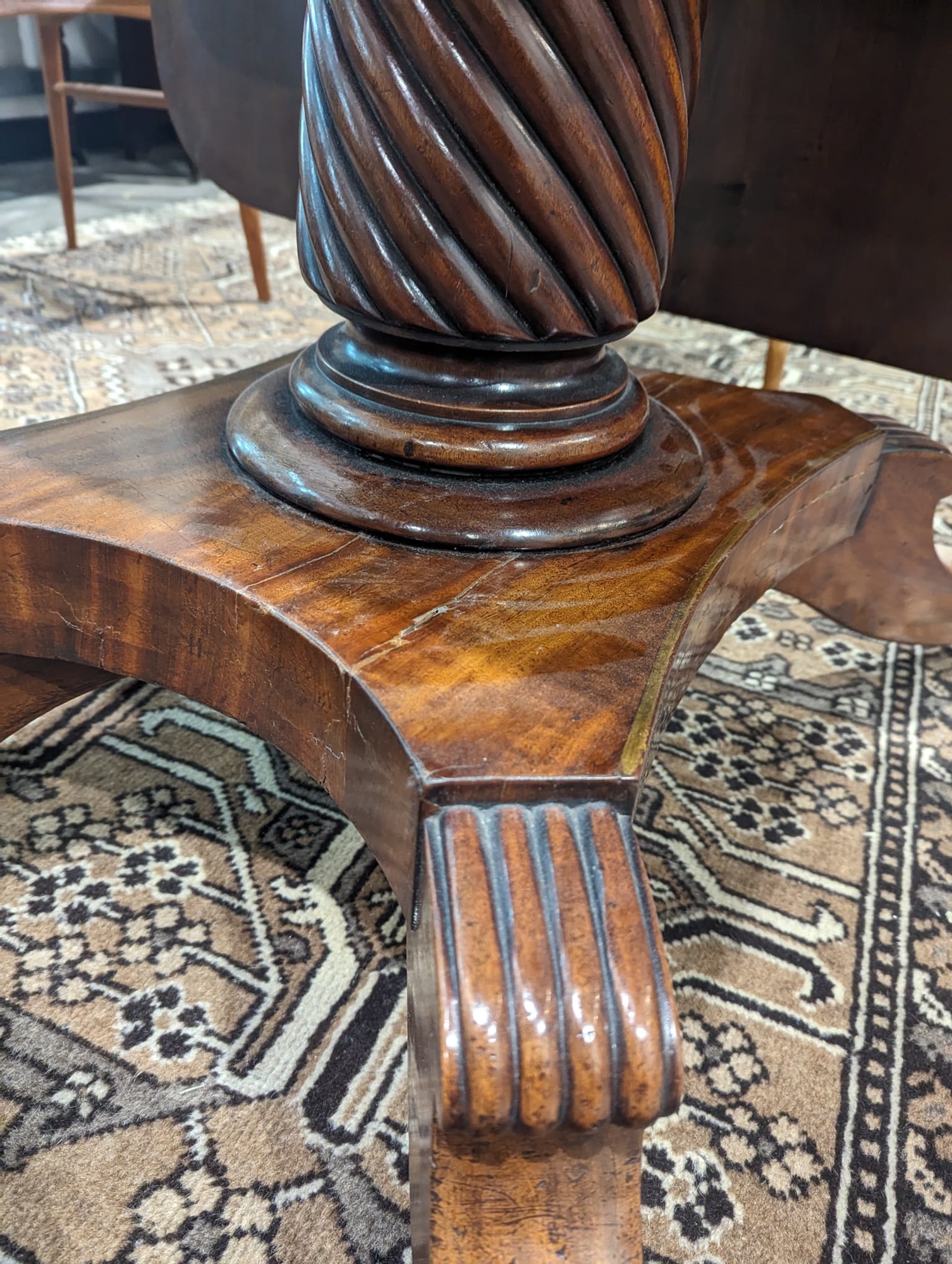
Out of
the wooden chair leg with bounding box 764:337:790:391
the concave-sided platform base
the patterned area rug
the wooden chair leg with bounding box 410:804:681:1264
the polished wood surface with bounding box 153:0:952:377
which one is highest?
the polished wood surface with bounding box 153:0:952:377

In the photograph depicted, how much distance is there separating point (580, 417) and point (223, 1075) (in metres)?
0.38

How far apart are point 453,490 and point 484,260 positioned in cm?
11

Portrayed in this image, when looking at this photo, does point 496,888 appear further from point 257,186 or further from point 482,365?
point 257,186

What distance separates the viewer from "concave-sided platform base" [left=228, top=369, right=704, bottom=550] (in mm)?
493

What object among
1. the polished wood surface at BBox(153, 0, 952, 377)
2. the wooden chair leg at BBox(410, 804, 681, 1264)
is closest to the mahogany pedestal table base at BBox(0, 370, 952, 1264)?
the wooden chair leg at BBox(410, 804, 681, 1264)

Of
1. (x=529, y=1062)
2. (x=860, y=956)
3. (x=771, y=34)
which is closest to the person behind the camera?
(x=529, y=1062)

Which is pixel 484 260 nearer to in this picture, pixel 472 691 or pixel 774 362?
pixel 472 691

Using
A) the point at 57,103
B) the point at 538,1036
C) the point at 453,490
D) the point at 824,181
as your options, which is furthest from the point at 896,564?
the point at 57,103

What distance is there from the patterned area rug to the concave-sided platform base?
0.25 metres

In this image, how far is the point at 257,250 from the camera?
1729mm

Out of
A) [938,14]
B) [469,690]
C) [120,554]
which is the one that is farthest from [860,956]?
[938,14]

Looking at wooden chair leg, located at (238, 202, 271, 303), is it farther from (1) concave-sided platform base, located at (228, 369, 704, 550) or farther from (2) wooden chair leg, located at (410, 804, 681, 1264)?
(2) wooden chair leg, located at (410, 804, 681, 1264)

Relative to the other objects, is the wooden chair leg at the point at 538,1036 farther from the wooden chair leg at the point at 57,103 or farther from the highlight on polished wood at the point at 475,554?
the wooden chair leg at the point at 57,103

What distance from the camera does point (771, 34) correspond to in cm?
78
